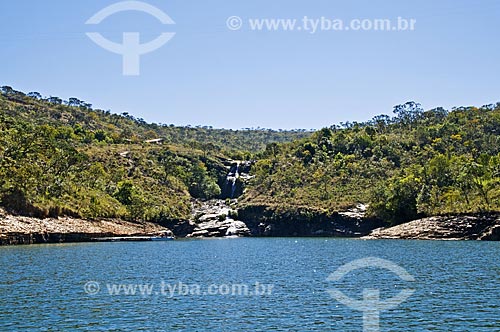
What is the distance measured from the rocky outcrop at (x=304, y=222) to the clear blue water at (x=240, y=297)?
63.6 metres

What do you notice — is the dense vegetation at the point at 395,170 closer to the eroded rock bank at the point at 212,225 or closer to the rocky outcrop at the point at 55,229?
the eroded rock bank at the point at 212,225

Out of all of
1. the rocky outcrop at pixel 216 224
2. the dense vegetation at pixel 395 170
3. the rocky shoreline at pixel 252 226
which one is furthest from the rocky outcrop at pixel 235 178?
the rocky outcrop at pixel 216 224

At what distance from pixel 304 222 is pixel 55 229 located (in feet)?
204

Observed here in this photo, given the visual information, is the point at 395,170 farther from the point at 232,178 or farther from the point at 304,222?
the point at 232,178

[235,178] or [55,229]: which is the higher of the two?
[235,178]

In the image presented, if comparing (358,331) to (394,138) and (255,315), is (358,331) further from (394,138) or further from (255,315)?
(394,138)

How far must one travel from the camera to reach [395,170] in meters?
150

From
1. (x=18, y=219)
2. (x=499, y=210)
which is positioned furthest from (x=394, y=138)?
(x=18, y=219)

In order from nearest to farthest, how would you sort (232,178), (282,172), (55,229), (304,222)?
(55,229) < (304,222) < (282,172) < (232,178)

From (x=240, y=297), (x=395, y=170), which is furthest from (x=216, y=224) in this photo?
(x=240, y=297)

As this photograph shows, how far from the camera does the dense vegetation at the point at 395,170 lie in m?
110

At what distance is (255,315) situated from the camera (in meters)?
32.1

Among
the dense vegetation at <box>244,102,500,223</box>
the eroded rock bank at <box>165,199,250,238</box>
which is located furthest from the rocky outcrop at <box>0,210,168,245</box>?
the dense vegetation at <box>244,102,500,223</box>

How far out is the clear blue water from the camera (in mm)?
29703
